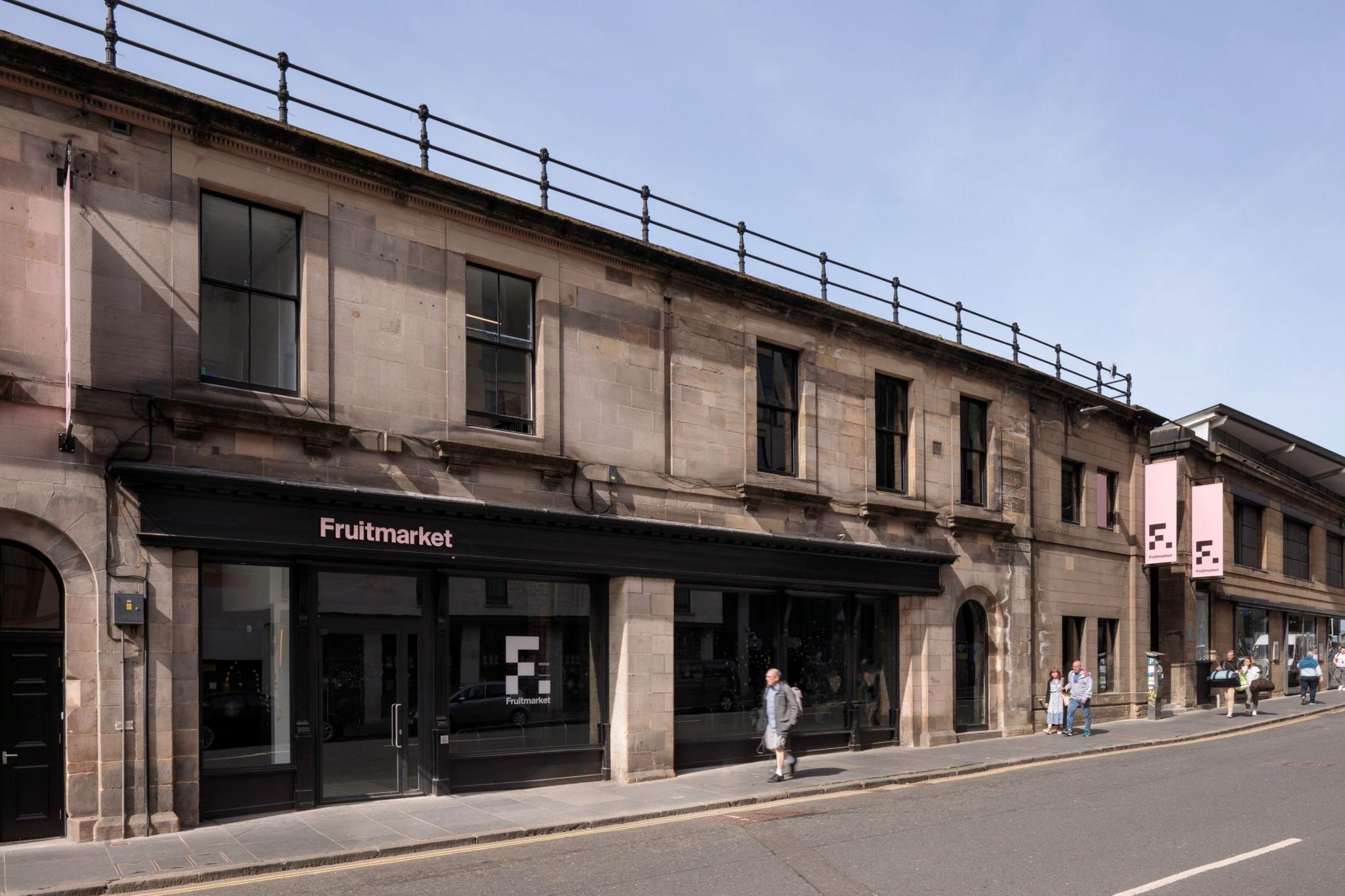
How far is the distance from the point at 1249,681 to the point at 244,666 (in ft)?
85.7

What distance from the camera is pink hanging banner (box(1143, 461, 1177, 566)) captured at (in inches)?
1062

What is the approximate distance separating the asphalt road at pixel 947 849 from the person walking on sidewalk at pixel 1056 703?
6951 mm

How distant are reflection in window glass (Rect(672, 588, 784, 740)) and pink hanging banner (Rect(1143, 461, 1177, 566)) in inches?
541

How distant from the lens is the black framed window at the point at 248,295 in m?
12.5

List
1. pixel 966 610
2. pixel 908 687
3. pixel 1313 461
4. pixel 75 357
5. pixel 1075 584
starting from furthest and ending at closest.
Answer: pixel 1313 461 < pixel 1075 584 < pixel 966 610 < pixel 908 687 < pixel 75 357

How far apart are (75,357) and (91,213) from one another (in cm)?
162

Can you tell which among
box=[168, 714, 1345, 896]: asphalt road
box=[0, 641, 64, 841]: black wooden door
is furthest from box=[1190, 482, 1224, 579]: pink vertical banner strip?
box=[0, 641, 64, 841]: black wooden door

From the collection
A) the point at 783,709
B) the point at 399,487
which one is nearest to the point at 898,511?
the point at 783,709

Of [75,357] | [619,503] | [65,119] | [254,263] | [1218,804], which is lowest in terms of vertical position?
[1218,804]

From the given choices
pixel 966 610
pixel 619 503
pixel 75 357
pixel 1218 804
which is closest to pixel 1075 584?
pixel 966 610

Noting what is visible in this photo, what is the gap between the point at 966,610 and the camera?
22.1m

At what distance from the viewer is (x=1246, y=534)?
34906 millimetres

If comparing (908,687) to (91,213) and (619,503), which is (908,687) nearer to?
(619,503)

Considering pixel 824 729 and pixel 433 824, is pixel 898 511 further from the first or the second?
pixel 433 824
